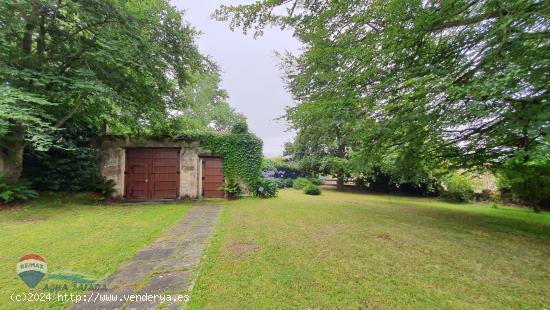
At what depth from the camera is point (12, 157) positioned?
22.5 feet

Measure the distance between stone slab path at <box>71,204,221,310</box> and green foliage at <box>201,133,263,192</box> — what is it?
5.46 meters

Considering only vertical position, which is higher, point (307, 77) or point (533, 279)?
point (307, 77)

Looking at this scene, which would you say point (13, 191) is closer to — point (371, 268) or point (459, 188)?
point (371, 268)

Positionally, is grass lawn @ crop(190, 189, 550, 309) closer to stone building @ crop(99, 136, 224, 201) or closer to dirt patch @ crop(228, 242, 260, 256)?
dirt patch @ crop(228, 242, 260, 256)

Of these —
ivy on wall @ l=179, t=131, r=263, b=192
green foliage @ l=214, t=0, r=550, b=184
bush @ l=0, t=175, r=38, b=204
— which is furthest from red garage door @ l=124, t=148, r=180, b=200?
green foliage @ l=214, t=0, r=550, b=184

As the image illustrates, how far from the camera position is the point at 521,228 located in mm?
5520

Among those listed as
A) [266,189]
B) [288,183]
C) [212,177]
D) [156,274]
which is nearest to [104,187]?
[212,177]

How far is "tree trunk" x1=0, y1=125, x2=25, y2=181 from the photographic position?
667 centimetres

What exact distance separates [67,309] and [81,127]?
9186 millimetres

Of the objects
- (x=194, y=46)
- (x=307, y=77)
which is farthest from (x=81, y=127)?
(x=307, y=77)

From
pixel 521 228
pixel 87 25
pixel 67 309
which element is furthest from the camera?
pixel 87 25

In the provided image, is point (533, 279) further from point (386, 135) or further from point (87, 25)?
point (87, 25)

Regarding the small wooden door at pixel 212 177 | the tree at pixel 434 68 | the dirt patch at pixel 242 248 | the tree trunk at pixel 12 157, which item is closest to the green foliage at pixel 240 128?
the small wooden door at pixel 212 177

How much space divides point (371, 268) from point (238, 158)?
755 cm
